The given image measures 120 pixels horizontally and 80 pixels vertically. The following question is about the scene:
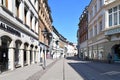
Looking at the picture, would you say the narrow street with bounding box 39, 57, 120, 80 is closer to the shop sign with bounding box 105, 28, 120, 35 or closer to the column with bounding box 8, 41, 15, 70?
the column with bounding box 8, 41, 15, 70

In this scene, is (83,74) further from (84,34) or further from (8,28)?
(84,34)

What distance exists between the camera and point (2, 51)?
20.4 metres

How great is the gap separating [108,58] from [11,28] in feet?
72.7

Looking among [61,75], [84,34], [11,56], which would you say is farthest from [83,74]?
[84,34]

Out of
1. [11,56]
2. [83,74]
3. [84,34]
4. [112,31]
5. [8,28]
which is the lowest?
[83,74]

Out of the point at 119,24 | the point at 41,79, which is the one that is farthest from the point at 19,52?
the point at 119,24

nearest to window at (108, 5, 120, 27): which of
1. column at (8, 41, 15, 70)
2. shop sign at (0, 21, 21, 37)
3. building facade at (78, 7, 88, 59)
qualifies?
shop sign at (0, 21, 21, 37)

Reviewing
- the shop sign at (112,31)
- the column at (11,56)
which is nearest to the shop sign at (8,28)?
the column at (11,56)

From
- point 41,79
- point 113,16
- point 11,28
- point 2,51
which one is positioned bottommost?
point 41,79

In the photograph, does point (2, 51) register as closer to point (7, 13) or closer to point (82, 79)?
point (7, 13)

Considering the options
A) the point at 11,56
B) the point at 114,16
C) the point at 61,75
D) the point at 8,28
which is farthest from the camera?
the point at 114,16

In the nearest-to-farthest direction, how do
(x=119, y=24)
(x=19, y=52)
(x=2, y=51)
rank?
1. (x=2, y=51)
2. (x=19, y=52)
3. (x=119, y=24)

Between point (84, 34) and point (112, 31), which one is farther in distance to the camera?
point (84, 34)

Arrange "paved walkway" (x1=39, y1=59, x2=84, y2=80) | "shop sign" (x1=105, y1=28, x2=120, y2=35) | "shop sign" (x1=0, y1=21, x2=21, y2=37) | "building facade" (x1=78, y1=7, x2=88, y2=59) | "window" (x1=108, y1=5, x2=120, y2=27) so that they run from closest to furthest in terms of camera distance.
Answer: "paved walkway" (x1=39, y1=59, x2=84, y2=80), "shop sign" (x1=0, y1=21, x2=21, y2=37), "shop sign" (x1=105, y1=28, x2=120, y2=35), "window" (x1=108, y1=5, x2=120, y2=27), "building facade" (x1=78, y1=7, x2=88, y2=59)
